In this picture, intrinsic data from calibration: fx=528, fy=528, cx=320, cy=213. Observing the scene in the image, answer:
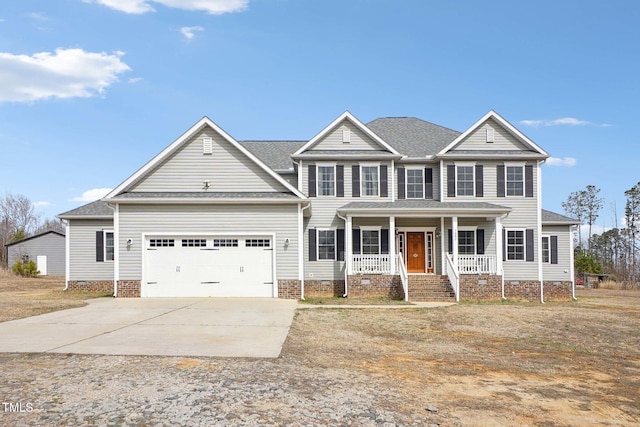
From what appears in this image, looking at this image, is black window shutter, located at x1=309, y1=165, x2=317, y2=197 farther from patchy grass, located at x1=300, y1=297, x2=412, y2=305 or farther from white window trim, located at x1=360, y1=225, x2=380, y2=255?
patchy grass, located at x1=300, y1=297, x2=412, y2=305

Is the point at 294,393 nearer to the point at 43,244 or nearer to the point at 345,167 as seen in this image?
the point at 345,167

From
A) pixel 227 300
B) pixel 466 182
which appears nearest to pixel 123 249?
pixel 227 300

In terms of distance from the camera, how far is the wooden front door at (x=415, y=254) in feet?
74.4

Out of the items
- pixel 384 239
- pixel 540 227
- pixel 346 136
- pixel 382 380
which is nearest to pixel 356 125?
pixel 346 136

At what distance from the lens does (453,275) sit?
789 inches

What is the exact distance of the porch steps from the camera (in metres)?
19.8

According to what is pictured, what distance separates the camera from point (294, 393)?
20.4 ft

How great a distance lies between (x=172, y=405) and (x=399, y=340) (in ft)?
20.1

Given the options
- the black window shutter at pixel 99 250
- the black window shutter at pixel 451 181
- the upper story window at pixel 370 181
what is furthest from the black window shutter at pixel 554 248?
the black window shutter at pixel 99 250

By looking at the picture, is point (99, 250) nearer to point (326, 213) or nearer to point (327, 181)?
point (326, 213)

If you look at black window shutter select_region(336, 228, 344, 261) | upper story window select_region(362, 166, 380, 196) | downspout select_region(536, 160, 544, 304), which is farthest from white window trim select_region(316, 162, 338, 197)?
downspout select_region(536, 160, 544, 304)

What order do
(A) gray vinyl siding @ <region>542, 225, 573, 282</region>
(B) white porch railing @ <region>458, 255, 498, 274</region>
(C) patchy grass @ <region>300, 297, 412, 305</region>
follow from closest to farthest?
(C) patchy grass @ <region>300, 297, 412, 305</region> < (B) white porch railing @ <region>458, 255, 498, 274</region> < (A) gray vinyl siding @ <region>542, 225, 573, 282</region>

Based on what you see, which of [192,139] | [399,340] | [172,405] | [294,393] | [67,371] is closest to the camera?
[172,405]

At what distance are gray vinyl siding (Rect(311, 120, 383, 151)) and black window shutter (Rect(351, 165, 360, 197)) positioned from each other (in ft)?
2.95
